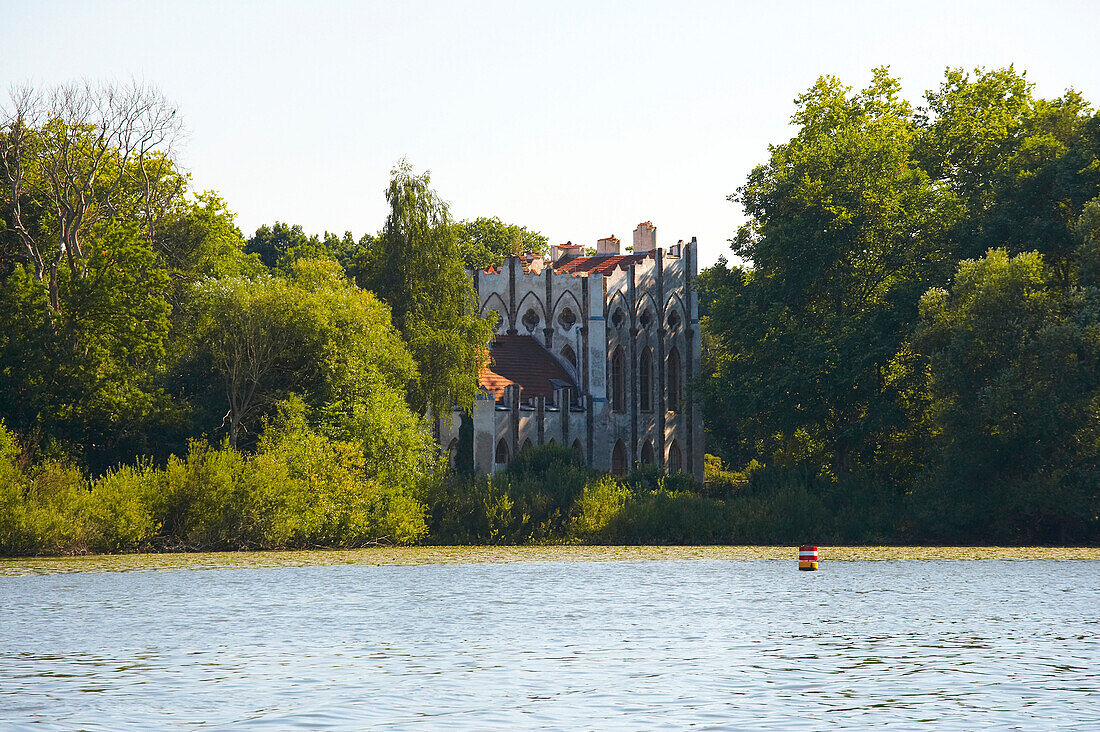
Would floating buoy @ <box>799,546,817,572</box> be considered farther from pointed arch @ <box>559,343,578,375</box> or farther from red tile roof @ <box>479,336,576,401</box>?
pointed arch @ <box>559,343,578,375</box>

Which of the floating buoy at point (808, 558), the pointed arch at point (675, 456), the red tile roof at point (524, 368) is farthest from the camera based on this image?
the pointed arch at point (675, 456)

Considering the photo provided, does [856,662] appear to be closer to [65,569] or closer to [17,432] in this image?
[65,569]

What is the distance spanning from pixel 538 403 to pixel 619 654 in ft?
155

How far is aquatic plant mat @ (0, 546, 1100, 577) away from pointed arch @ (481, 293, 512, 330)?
28209mm

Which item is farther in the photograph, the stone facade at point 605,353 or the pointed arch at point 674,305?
the pointed arch at point 674,305

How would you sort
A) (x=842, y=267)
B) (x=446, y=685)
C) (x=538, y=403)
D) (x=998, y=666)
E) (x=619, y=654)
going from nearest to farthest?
(x=446, y=685) → (x=998, y=666) → (x=619, y=654) → (x=842, y=267) → (x=538, y=403)

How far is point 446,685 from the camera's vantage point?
56.7 ft

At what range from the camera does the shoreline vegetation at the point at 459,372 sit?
43938mm

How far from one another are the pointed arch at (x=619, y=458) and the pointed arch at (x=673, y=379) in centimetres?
452

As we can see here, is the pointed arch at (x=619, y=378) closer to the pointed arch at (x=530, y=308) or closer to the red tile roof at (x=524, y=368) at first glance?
the red tile roof at (x=524, y=368)

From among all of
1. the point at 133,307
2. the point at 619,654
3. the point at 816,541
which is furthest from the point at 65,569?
the point at 816,541

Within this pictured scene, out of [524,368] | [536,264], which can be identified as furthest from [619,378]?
[536,264]

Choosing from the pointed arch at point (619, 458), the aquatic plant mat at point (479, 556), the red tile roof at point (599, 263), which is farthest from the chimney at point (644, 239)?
the aquatic plant mat at point (479, 556)

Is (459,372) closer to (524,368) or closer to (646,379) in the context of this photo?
(524,368)
